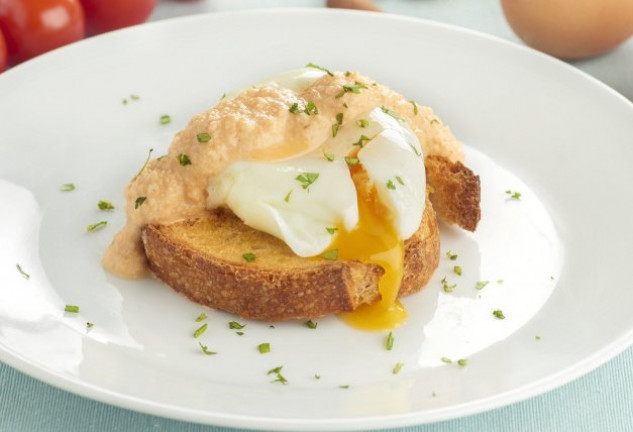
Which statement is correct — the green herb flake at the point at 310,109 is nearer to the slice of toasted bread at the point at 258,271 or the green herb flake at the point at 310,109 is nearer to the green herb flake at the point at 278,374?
the slice of toasted bread at the point at 258,271

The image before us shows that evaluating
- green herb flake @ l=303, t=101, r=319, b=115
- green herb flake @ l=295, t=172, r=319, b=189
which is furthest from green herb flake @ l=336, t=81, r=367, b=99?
green herb flake @ l=295, t=172, r=319, b=189

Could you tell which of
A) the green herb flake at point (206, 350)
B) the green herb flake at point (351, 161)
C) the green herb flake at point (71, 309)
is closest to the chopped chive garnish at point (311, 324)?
the green herb flake at point (206, 350)

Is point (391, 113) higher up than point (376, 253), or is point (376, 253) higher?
point (391, 113)

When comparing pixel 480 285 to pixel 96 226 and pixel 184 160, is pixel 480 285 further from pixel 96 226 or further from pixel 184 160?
pixel 96 226

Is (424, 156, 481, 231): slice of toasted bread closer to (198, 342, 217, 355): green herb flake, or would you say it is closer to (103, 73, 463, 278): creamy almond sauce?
(103, 73, 463, 278): creamy almond sauce

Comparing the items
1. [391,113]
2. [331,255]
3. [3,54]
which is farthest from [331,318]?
[3,54]


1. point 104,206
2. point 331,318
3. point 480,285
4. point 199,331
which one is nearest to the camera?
point 199,331

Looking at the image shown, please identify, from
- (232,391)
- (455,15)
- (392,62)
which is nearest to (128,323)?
(232,391)

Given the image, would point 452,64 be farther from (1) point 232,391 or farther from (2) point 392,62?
(1) point 232,391
